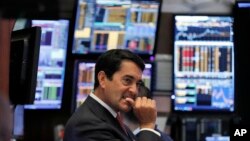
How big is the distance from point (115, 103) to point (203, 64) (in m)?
2.43

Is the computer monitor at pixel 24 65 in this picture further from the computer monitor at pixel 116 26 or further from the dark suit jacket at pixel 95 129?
the computer monitor at pixel 116 26

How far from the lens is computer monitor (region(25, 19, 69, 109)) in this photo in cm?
416

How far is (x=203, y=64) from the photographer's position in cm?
430

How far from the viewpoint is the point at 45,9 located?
2.72 feet

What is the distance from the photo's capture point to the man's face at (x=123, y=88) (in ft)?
6.51

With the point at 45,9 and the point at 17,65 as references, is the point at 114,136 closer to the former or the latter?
the point at 17,65

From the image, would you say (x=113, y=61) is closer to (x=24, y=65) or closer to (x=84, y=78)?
(x=24, y=65)

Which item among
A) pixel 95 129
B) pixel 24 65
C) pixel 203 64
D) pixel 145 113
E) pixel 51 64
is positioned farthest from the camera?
pixel 203 64

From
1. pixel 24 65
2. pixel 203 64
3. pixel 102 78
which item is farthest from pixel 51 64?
pixel 102 78

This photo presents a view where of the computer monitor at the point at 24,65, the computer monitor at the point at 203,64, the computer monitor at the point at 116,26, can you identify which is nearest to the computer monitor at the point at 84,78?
the computer monitor at the point at 116,26

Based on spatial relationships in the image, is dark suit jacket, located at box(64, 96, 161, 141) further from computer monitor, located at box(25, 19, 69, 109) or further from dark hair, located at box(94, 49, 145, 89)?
computer monitor, located at box(25, 19, 69, 109)

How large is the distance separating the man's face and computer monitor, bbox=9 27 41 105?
13.5 inches

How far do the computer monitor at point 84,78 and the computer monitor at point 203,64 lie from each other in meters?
0.23

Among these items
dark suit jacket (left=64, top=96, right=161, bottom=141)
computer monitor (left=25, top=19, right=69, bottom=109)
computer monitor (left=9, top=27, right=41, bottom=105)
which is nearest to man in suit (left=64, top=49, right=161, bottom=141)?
dark suit jacket (left=64, top=96, right=161, bottom=141)
